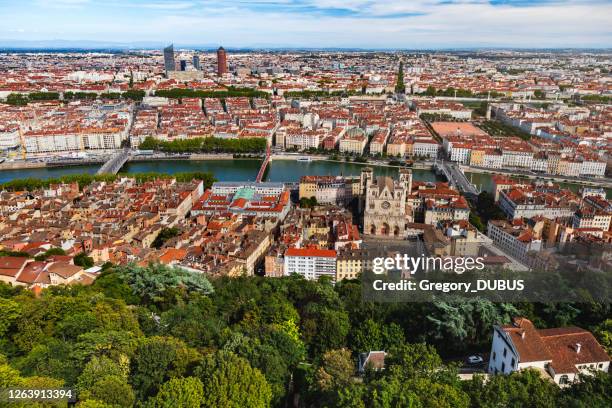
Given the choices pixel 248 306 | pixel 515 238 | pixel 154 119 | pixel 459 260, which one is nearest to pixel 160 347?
pixel 248 306

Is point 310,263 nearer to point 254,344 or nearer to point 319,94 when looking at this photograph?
point 254,344

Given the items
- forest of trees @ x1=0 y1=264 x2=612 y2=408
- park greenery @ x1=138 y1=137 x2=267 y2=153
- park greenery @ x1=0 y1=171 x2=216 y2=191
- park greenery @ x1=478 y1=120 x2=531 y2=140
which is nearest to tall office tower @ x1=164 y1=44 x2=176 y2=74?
park greenery @ x1=138 y1=137 x2=267 y2=153

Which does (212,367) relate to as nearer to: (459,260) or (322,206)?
(459,260)

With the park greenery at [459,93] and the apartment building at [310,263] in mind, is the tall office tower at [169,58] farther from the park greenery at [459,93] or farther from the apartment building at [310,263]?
the apartment building at [310,263]

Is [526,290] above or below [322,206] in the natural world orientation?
above

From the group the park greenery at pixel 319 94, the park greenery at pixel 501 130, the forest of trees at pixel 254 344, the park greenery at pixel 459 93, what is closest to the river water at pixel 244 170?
the park greenery at pixel 501 130

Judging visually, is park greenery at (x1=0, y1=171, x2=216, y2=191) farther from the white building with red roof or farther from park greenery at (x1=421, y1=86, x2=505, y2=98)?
park greenery at (x1=421, y1=86, x2=505, y2=98)
